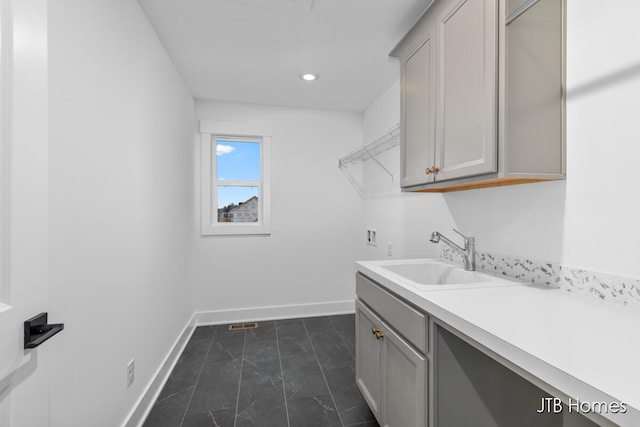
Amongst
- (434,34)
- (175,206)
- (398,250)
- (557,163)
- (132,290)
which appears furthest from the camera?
(398,250)

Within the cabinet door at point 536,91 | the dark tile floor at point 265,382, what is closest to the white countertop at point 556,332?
the cabinet door at point 536,91

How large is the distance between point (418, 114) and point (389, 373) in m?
1.36

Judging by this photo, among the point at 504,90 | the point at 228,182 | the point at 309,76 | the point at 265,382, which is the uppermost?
the point at 309,76

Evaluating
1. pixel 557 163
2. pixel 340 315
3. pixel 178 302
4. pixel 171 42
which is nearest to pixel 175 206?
pixel 178 302

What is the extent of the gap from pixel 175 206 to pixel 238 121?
4.05ft

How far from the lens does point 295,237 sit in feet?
10.7

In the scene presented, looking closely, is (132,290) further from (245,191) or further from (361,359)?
(245,191)

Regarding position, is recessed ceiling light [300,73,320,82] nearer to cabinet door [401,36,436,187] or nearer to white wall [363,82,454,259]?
white wall [363,82,454,259]

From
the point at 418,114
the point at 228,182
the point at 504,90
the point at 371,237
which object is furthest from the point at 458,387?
the point at 228,182

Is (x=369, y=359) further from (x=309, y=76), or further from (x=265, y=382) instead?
(x=309, y=76)

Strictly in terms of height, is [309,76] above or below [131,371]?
above

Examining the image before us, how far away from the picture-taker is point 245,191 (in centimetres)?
324

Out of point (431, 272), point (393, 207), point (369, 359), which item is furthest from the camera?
point (393, 207)

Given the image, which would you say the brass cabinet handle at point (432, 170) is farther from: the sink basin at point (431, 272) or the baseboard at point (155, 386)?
the baseboard at point (155, 386)
